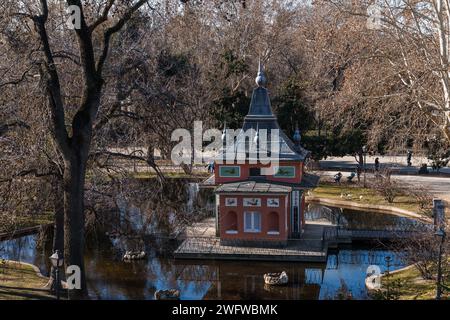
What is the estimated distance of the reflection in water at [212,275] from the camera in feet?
63.7

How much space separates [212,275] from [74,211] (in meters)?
8.69

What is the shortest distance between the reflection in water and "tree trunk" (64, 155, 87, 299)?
4.69 m

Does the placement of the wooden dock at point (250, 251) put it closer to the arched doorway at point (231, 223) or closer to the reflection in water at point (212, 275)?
the reflection in water at point (212, 275)

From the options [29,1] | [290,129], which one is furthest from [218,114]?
[29,1]

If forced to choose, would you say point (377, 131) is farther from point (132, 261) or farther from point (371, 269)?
point (132, 261)

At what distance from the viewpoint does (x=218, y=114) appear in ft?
121

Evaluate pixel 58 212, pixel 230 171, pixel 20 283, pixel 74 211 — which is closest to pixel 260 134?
pixel 230 171

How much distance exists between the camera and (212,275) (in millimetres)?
21391

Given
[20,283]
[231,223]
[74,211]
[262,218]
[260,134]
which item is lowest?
[20,283]

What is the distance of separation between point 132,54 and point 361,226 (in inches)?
650

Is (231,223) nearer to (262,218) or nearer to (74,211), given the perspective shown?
(262,218)

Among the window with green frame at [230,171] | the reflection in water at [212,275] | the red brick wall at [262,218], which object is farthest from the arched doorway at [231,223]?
the reflection in water at [212,275]

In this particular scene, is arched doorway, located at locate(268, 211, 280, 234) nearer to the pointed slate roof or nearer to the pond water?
the pond water

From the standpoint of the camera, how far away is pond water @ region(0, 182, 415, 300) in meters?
19.2
